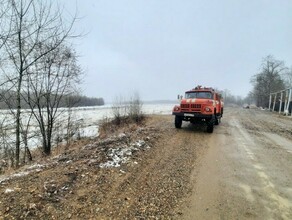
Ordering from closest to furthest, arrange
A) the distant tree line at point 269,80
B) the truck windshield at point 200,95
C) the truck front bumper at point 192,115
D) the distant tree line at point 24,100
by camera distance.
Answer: the distant tree line at point 24,100 < the truck front bumper at point 192,115 < the truck windshield at point 200,95 < the distant tree line at point 269,80

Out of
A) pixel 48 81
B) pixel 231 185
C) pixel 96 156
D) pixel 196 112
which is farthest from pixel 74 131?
pixel 231 185

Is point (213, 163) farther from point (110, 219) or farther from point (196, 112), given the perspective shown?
point (196, 112)

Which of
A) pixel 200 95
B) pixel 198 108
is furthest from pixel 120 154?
pixel 200 95

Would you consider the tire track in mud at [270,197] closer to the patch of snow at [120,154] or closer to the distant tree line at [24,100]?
the patch of snow at [120,154]

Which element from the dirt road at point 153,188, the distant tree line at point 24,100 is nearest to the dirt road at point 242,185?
the dirt road at point 153,188

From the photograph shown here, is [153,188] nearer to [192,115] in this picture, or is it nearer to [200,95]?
[192,115]

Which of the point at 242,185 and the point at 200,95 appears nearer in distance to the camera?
the point at 242,185

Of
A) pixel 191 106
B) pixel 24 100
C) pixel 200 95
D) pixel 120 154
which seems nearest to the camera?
pixel 120 154

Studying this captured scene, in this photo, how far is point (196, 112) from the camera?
11.0 meters

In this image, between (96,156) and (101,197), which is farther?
(96,156)

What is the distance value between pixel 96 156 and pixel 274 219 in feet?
13.6

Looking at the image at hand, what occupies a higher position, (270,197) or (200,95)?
(200,95)

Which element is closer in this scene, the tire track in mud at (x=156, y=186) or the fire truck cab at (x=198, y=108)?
the tire track in mud at (x=156, y=186)

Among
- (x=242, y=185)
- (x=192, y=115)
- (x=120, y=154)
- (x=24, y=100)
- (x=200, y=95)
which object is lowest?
(x=242, y=185)
